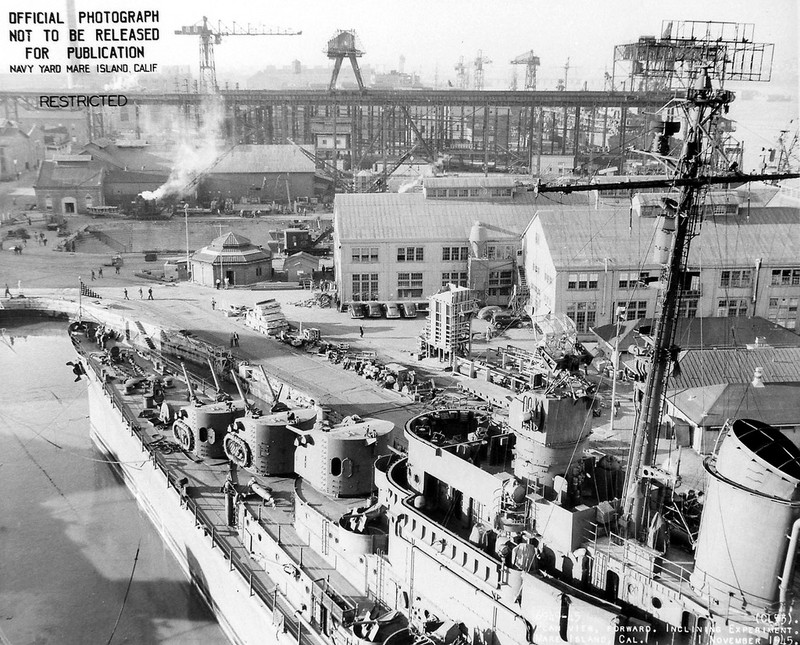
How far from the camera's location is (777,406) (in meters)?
28.9

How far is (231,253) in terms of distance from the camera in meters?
57.0

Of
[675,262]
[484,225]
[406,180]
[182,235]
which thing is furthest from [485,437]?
[406,180]

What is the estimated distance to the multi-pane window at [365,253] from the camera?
4931 cm

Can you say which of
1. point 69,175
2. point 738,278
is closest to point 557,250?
point 738,278

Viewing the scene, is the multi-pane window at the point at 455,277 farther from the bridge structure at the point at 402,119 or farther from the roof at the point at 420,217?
the bridge structure at the point at 402,119

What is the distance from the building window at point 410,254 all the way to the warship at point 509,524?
23785mm

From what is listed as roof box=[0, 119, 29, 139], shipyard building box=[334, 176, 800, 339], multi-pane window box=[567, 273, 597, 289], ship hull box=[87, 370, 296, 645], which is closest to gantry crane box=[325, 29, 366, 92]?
roof box=[0, 119, 29, 139]

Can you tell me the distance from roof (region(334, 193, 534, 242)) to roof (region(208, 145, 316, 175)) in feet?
117

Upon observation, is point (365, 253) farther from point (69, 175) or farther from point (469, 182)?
point (69, 175)

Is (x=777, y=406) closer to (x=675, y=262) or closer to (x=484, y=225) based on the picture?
(x=675, y=262)

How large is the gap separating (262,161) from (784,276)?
58.5 m

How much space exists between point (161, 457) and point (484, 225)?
94.2 ft

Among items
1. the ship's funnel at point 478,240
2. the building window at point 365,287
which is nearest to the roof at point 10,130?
the building window at point 365,287

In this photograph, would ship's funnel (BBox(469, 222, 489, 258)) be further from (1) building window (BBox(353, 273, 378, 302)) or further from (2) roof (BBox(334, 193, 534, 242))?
(1) building window (BBox(353, 273, 378, 302))
